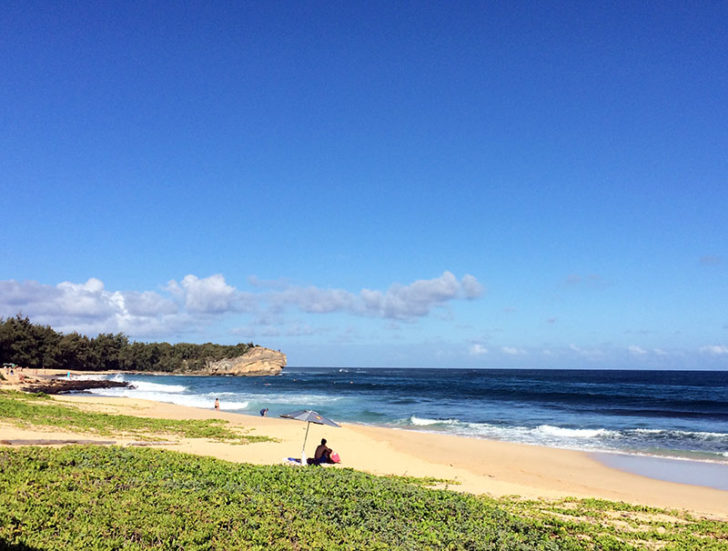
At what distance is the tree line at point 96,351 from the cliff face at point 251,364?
2.93 m

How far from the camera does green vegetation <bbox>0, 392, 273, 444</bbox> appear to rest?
19016mm

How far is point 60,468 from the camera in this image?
26.9ft

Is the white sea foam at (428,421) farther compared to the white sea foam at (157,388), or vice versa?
the white sea foam at (157,388)

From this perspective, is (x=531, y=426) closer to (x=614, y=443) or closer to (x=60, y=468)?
(x=614, y=443)

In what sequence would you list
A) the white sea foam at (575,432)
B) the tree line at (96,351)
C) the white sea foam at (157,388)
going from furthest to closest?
the tree line at (96,351), the white sea foam at (157,388), the white sea foam at (575,432)

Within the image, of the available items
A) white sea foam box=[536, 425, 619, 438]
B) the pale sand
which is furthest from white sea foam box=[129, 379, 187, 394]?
white sea foam box=[536, 425, 619, 438]

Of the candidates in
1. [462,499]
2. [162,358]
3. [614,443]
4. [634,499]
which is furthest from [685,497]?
[162,358]

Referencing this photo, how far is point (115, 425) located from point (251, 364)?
105 meters

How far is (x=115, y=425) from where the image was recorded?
20906mm

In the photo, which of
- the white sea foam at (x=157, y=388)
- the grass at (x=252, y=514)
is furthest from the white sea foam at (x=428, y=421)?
the white sea foam at (x=157, y=388)

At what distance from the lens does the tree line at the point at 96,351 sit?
83.4 meters

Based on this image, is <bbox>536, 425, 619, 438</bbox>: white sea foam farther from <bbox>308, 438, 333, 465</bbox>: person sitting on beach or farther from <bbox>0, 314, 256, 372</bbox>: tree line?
<bbox>0, 314, 256, 372</bbox>: tree line

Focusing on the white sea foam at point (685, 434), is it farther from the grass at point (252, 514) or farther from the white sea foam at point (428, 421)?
the grass at point (252, 514)

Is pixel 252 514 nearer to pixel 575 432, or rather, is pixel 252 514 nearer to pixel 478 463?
pixel 478 463
